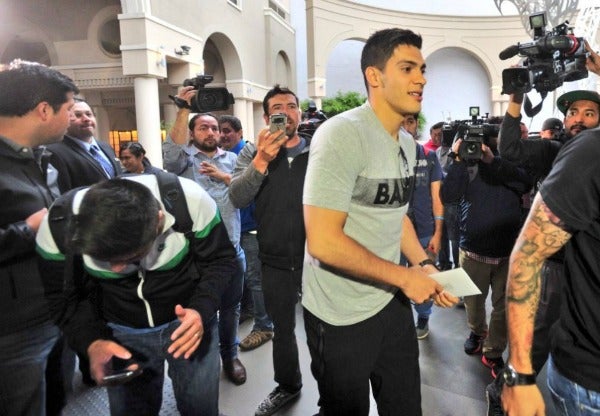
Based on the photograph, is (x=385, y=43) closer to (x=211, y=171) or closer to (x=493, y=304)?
(x=211, y=171)

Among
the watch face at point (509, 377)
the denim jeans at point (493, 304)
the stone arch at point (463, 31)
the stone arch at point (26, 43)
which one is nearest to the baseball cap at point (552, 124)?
the denim jeans at point (493, 304)

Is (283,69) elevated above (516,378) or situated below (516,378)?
above

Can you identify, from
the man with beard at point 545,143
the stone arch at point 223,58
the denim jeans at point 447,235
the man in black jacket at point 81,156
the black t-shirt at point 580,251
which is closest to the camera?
the black t-shirt at point 580,251

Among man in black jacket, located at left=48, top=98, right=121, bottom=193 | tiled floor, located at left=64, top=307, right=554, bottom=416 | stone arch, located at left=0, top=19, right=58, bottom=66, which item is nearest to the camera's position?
man in black jacket, located at left=48, top=98, right=121, bottom=193

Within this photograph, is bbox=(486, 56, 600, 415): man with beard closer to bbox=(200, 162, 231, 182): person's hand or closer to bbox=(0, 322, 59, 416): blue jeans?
bbox=(200, 162, 231, 182): person's hand

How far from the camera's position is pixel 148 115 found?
10.8 meters

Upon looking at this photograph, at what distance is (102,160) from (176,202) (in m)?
1.64

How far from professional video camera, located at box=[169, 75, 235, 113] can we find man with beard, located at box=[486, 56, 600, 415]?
1.96m

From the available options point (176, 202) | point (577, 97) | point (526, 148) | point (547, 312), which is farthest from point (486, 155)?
point (176, 202)

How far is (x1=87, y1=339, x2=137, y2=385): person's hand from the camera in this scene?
1.49 metres

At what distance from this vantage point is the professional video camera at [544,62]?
267 cm

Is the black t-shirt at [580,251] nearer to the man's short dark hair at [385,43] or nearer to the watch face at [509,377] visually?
the watch face at [509,377]

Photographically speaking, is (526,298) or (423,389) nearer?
(526,298)

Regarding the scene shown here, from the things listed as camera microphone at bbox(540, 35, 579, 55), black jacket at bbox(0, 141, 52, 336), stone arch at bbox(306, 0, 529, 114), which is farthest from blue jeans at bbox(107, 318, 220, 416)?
stone arch at bbox(306, 0, 529, 114)
